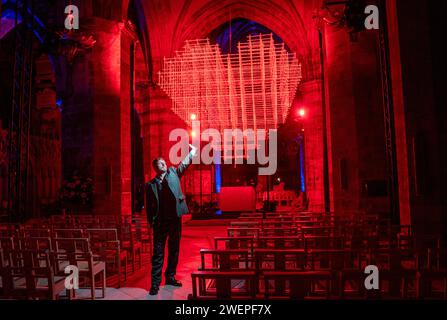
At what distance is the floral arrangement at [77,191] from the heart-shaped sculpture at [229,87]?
3813 millimetres

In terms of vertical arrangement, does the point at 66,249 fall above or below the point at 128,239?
above

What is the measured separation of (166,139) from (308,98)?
7.41 metres

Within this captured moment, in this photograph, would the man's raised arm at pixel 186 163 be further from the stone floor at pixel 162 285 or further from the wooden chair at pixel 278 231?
the wooden chair at pixel 278 231

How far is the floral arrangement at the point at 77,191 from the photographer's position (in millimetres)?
10922

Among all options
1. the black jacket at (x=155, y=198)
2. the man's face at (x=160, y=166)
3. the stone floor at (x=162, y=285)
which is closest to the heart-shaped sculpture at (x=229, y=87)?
the stone floor at (x=162, y=285)

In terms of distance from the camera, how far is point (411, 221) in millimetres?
6496

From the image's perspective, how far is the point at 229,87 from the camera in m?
11.0

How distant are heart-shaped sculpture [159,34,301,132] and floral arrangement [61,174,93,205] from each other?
3.81 meters

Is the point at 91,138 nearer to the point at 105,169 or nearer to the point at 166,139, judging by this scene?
the point at 105,169

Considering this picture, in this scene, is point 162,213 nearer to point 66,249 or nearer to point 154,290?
point 154,290

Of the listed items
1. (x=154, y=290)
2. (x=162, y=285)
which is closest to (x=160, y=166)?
(x=154, y=290)

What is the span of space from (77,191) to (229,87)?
5.68 metres
